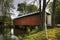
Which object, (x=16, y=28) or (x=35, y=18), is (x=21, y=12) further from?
(x=35, y=18)

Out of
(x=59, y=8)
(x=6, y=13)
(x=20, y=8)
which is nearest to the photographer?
(x=59, y=8)

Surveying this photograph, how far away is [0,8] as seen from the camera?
98.9 feet

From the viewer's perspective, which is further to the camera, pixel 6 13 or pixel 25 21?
pixel 6 13

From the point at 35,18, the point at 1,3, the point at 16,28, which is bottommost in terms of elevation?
the point at 16,28

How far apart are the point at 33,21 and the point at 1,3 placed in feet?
27.4

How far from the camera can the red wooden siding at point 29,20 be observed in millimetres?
23250

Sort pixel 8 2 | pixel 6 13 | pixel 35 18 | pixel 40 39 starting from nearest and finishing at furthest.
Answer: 1. pixel 40 39
2. pixel 35 18
3. pixel 8 2
4. pixel 6 13

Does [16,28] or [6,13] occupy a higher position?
[6,13]

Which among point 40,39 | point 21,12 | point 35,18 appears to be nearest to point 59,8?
point 35,18

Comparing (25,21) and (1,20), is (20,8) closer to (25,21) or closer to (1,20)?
(1,20)

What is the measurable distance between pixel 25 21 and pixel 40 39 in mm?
12774

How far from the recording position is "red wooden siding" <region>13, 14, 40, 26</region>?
23.2 meters

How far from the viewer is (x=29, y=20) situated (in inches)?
944

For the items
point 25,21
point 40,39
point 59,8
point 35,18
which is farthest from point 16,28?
point 40,39
